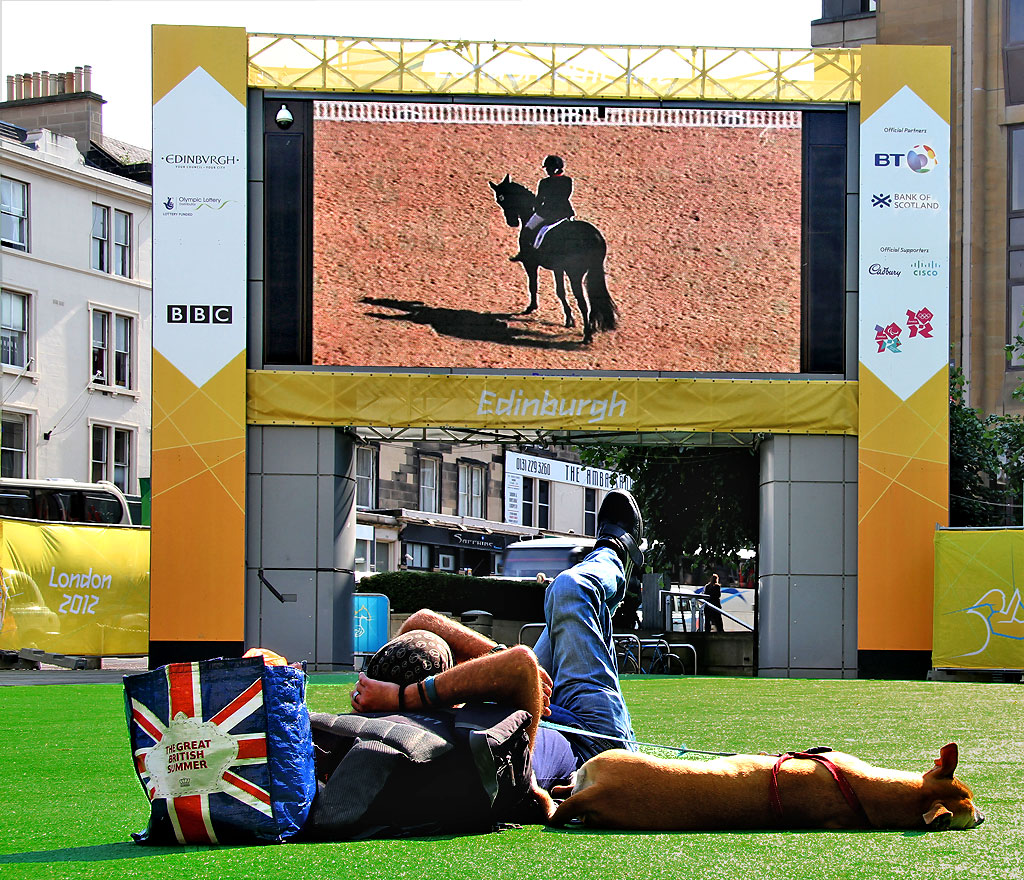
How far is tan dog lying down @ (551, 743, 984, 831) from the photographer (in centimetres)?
541

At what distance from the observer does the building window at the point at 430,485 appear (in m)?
52.2

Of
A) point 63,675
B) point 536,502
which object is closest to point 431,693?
point 63,675

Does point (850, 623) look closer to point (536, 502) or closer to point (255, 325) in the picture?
point (255, 325)

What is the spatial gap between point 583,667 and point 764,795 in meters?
1.15

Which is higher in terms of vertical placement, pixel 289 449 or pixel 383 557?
pixel 289 449

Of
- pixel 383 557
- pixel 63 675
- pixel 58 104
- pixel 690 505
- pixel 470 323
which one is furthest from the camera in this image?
pixel 383 557

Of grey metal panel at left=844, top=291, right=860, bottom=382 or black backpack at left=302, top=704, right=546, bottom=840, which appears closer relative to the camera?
black backpack at left=302, top=704, right=546, bottom=840

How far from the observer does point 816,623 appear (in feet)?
73.3

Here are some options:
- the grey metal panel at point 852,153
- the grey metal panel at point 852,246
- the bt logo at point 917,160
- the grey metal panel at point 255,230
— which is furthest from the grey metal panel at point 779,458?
the grey metal panel at point 255,230

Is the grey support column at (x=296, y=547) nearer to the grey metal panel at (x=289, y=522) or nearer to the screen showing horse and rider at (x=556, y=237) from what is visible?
the grey metal panel at (x=289, y=522)

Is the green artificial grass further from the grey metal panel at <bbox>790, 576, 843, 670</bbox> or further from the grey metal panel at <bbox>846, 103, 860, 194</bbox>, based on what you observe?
the grey metal panel at <bbox>846, 103, 860, 194</bbox>

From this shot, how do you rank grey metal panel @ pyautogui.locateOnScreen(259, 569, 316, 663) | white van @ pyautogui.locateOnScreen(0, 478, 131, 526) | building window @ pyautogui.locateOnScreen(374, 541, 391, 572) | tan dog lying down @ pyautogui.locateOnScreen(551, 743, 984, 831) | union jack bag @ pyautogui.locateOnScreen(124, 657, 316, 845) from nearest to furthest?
1. union jack bag @ pyautogui.locateOnScreen(124, 657, 316, 845)
2. tan dog lying down @ pyautogui.locateOnScreen(551, 743, 984, 831)
3. grey metal panel @ pyautogui.locateOnScreen(259, 569, 316, 663)
4. white van @ pyautogui.locateOnScreen(0, 478, 131, 526)
5. building window @ pyautogui.locateOnScreen(374, 541, 391, 572)

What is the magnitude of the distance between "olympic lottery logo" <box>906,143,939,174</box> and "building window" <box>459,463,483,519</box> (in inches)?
1319

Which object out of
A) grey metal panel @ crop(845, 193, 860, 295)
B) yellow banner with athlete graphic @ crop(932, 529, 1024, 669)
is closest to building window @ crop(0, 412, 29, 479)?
grey metal panel @ crop(845, 193, 860, 295)
